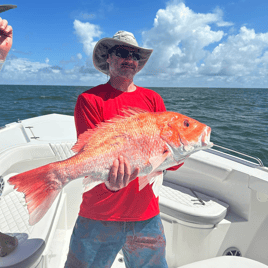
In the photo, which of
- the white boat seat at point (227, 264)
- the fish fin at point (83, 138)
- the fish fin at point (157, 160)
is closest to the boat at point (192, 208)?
the white boat seat at point (227, 264)

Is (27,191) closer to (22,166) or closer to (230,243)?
(22,166)

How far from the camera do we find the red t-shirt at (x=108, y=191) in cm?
155

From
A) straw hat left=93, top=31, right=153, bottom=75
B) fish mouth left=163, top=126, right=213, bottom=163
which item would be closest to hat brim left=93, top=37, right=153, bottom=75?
straw hat left=93, top=31, right=153, bottom=75

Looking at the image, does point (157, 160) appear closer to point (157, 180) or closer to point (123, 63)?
point (157, 180)

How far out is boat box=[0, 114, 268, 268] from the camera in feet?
9.05

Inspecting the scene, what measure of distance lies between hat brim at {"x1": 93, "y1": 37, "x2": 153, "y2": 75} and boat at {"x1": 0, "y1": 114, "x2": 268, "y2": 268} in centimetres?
172

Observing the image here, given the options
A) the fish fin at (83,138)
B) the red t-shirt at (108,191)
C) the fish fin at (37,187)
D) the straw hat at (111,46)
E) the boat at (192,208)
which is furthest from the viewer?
the boat at (192,208)

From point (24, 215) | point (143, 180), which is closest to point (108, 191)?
point (143, 180)

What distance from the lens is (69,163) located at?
1310 mm

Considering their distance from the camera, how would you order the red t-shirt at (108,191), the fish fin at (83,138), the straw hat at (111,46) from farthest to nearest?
the straw hat at (111,46)
the red t-shirt at (108,191)
the fish fin at (83,138)

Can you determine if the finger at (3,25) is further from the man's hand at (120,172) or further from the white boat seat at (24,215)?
the white boat seat at (24,215)

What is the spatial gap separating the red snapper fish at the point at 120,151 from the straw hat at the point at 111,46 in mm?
553

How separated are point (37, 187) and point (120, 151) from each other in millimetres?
527

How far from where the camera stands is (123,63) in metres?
1.70
